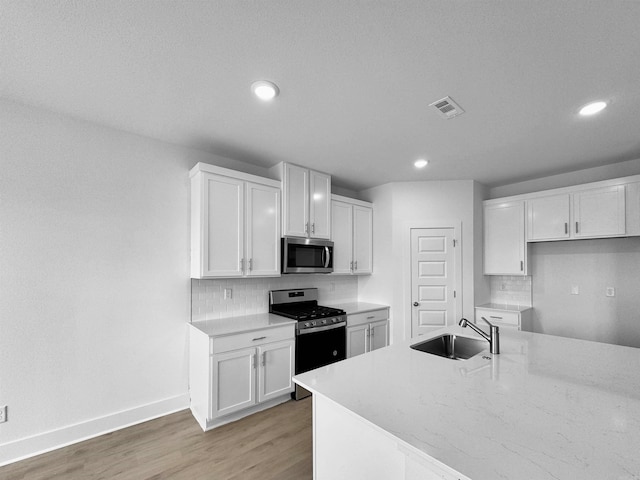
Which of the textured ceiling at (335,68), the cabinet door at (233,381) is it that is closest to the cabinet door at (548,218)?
the textured ceiling at (335,68)

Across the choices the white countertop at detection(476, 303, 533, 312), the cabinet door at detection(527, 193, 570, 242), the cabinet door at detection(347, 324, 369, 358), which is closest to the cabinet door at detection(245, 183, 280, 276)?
the cabinet door at detection(347, 324, 369, 358)

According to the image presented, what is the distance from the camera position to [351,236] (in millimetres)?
4117

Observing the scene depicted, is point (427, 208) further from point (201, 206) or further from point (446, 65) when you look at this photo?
point (201, 206)

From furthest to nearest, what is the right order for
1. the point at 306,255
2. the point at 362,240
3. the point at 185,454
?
the point at 362,240 → the point at 306,255 → the point at 185,454

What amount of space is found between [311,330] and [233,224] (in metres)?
1.38

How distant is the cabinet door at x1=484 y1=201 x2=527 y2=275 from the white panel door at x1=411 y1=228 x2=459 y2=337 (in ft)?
1.90

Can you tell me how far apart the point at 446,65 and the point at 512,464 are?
1.91 metres

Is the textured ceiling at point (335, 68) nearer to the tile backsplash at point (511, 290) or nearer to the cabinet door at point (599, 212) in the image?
the cabinet door at point (599, 212)

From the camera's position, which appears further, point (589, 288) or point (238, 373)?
point (589, 288)

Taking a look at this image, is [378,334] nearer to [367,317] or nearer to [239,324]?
[367,317]

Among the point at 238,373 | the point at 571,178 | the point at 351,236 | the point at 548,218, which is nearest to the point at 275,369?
the point at 238,373

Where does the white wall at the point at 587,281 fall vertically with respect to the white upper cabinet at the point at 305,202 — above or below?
below

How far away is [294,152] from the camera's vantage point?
10.1 feet

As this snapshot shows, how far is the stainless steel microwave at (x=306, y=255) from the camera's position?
3281 mm
